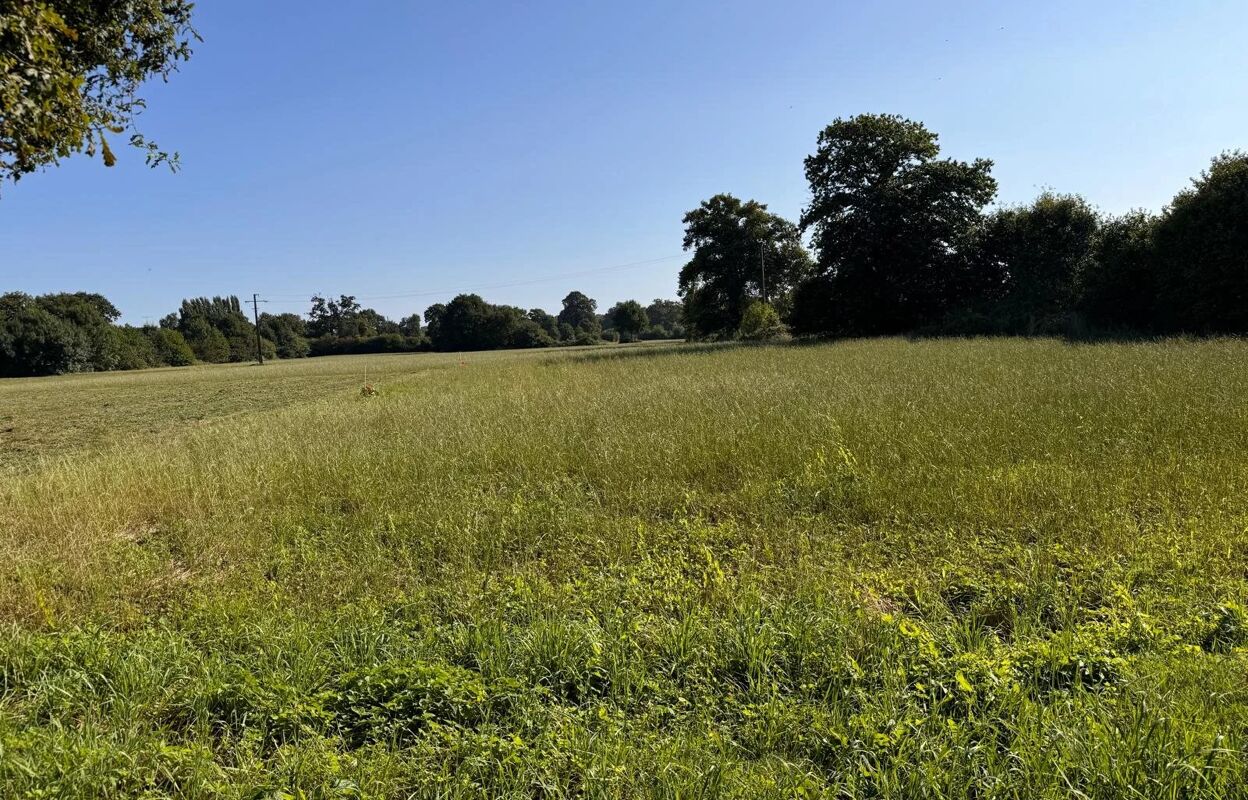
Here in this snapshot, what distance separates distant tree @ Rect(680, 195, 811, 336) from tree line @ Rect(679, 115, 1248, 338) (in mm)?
14787

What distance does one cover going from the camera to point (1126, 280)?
22.7 metres

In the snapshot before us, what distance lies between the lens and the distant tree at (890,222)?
1184 inches

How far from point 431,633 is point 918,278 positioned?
33897mm

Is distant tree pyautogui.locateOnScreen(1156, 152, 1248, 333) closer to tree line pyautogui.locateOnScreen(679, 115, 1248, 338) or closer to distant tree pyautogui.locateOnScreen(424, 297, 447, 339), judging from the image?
tree line pyautogui.locateOnScreen(679, 115, 1248, 338)

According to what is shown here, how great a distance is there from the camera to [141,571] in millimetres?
3961

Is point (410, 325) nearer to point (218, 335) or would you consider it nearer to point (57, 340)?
point (218, 335)

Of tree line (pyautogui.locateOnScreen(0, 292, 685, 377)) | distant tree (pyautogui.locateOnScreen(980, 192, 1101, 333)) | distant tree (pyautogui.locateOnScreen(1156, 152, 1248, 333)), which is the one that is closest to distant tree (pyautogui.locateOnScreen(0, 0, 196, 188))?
distant tree (pyautogui.locateOnScreen(1156, 152, 1248, 333))

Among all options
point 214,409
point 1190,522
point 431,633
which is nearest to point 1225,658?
point 1190,522

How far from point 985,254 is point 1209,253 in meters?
11.7

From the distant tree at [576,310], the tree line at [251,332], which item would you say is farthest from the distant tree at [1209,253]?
the distant tree at [576,310]

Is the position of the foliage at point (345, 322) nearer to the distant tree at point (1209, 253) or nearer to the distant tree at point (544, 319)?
the distant tree at point (544, 319)

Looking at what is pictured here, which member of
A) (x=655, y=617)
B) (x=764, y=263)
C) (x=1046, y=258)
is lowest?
(x=655, y=617)

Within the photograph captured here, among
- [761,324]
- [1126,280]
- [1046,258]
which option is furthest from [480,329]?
[1126,280]

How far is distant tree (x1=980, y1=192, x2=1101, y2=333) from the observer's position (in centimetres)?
2653
